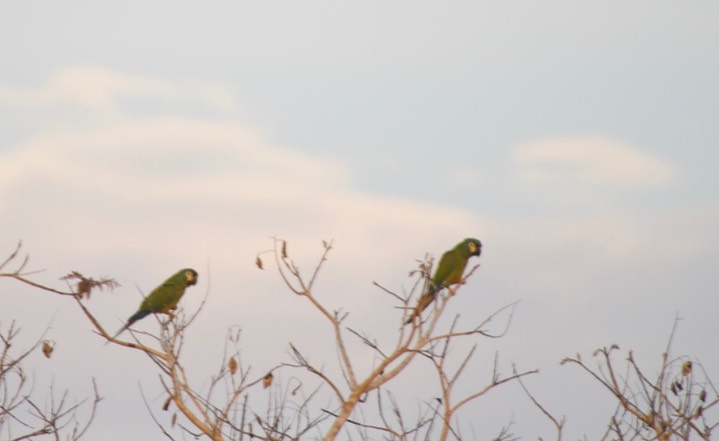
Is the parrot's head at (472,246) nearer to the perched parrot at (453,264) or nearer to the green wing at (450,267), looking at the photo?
the perched parrot at (453,264)

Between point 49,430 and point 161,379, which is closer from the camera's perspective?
point 161,379

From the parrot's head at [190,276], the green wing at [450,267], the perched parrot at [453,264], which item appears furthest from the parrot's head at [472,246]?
the parrot's head at [190,276]

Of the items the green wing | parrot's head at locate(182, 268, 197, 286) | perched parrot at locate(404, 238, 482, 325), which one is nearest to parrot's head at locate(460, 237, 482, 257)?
perched parrot at locate(404, 238, 482, 325)

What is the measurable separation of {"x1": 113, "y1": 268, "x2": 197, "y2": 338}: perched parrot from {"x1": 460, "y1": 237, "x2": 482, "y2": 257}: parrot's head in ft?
12.3

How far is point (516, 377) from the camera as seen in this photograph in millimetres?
7227

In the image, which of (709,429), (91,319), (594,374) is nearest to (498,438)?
(594,374)

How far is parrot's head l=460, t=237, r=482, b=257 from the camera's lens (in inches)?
553

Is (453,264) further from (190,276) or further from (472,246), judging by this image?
(190,276)

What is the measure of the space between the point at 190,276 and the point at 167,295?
86 centimetres

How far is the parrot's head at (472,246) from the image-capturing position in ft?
46.1

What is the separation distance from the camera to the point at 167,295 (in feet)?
41.4

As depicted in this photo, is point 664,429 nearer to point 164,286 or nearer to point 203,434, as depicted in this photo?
point 203,434

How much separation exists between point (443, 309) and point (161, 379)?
2.13m

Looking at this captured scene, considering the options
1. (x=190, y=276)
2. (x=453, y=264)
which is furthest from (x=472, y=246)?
(x=190, y=276)
